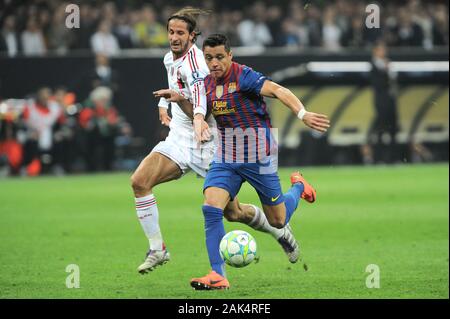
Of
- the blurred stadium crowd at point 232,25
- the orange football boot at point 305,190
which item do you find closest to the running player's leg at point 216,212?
the orange football boot at point 305,190

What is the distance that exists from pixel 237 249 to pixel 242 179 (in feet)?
2.44

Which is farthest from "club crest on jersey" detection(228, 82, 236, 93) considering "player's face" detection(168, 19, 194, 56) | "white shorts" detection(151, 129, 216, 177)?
"white shorts" detection(151, 129, 216, 177)

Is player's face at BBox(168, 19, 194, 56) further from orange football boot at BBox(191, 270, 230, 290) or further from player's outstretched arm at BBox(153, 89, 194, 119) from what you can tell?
orange football boot at BBox(191, 270, 230, 290)

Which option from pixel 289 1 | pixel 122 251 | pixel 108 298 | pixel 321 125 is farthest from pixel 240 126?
pixel 289 1

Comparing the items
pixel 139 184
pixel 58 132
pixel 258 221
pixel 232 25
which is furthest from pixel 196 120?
pixel 232 25

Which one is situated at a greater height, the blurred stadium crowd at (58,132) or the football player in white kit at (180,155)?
the football player in white kit at (180,155)

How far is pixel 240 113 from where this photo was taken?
932 centimetres

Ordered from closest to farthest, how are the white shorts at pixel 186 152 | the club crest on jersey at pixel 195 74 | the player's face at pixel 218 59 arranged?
the player's face at pixel 218 59, the club crest on jersey at pixel 195 74, the white shorts at pixel 186 152

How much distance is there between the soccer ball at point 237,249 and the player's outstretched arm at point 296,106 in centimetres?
121

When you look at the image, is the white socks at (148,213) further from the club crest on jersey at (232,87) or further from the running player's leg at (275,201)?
the club crest on jersey at (232,87)

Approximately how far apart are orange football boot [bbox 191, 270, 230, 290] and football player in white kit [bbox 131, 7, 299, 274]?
1024 millimetres

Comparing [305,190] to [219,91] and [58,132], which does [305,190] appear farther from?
[58,132]

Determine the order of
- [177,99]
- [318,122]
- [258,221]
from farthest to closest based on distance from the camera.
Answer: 1. [258,221]
2. [177,99]
3. [318,122]

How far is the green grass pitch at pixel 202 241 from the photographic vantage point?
29.9ft
